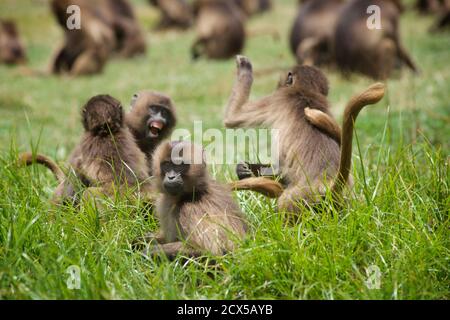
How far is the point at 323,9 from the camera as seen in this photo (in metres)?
12.1

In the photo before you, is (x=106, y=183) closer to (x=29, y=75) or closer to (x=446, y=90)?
(x=446, y=90)

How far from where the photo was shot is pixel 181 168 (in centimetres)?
367

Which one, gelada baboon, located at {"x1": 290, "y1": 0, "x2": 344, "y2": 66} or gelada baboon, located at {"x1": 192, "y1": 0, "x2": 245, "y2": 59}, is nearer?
gelada baboon, located at {"x1": 290, "y1": 0, "x2": 344, "y2": 66}

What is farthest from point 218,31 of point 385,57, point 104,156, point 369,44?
point 104,156

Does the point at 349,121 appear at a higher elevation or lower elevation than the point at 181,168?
higher

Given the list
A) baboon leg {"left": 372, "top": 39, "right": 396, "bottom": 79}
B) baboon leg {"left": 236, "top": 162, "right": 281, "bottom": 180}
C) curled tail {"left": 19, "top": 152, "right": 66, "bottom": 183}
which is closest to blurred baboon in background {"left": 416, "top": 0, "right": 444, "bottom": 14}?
baboon leg {"left": 372, "top": 39, "right": 396, "bottom": 79}

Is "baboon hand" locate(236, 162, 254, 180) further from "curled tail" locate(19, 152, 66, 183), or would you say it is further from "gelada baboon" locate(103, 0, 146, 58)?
"gelada baboon" locate(103, 0, 146, 58)

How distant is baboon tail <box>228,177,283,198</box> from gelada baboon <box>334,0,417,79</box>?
5978mm

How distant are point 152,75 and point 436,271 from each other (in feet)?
27.5

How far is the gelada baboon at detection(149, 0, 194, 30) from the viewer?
57.0ft

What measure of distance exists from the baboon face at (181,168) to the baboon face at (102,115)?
2.68 ft

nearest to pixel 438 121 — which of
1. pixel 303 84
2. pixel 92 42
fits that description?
pixel 303 84

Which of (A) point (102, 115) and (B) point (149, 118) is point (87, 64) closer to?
(B) point (149, 118)

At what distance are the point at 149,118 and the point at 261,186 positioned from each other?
1.17 m
